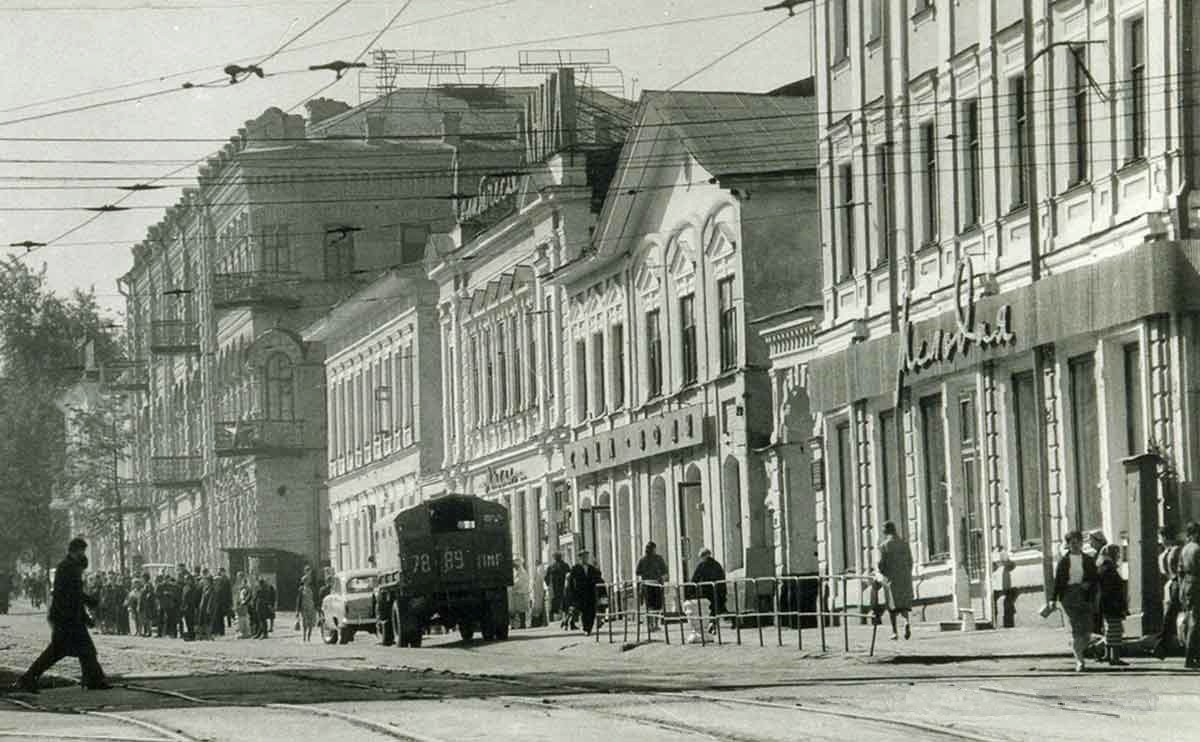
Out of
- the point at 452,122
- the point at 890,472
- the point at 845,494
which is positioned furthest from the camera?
the point at 452,122

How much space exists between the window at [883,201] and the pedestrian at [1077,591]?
14.0 m

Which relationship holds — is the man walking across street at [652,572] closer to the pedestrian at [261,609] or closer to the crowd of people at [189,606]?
the pedestrian at [261,609]

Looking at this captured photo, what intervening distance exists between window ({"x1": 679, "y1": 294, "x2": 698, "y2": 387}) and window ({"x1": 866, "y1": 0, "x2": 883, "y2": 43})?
→ 9896 mm

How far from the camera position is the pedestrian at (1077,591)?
1009 inches

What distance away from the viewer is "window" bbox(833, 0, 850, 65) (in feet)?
138

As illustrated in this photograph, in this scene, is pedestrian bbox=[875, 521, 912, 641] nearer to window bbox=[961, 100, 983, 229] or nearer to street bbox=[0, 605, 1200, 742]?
street bbox=[0, 605, 1200, 742]

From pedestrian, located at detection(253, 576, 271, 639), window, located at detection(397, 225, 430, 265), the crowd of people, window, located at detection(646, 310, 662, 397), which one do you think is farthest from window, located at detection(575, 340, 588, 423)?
window, located at detection(397, 225, 430, 265)

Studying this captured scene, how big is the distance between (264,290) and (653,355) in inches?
1344

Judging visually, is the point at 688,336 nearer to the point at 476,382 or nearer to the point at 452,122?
the point at 476,382

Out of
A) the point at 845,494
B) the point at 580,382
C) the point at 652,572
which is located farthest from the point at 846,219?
the point at 580,382

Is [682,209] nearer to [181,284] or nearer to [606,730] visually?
[606,730]

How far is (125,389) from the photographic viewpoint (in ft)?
349

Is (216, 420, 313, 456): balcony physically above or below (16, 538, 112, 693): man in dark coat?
above

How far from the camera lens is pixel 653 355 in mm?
52469
